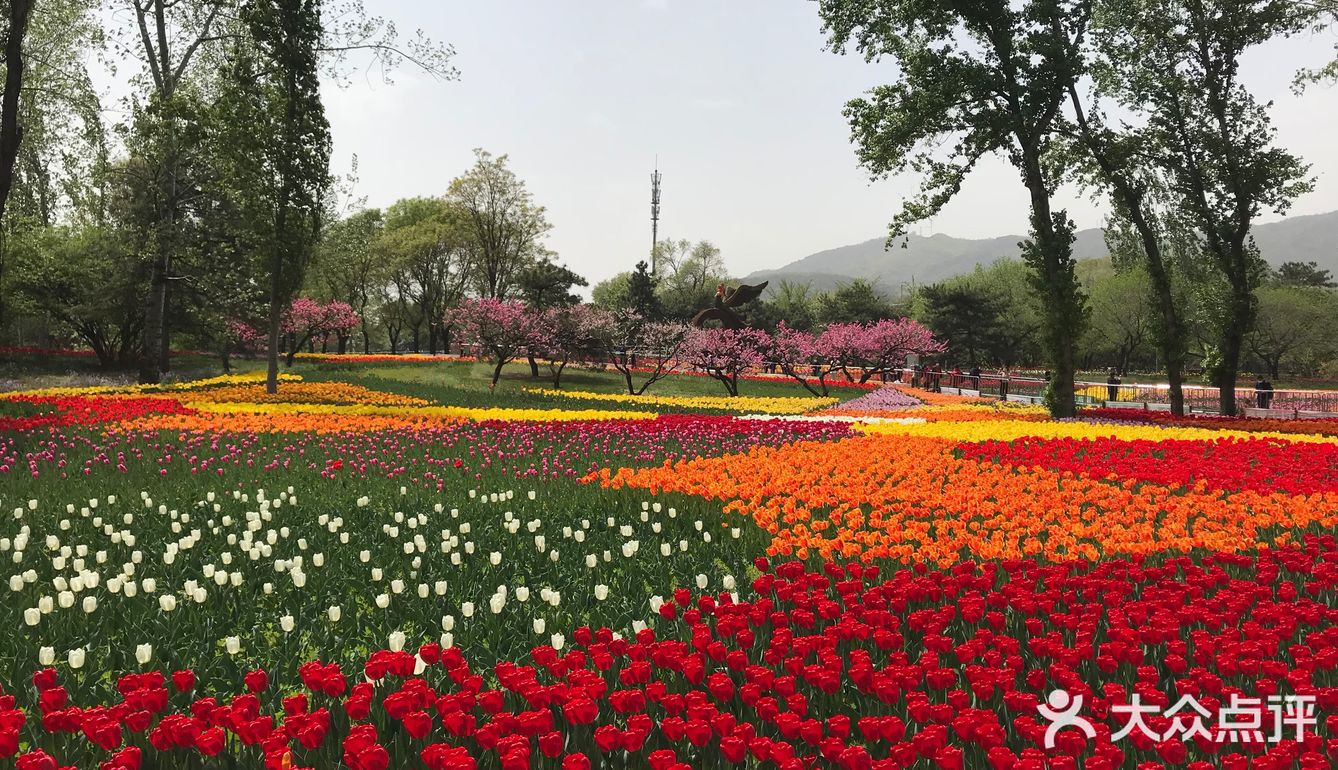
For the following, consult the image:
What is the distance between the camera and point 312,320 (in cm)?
4675

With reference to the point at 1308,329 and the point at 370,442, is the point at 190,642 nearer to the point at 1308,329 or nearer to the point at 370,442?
the point at 370,442

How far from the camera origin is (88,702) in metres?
3.33

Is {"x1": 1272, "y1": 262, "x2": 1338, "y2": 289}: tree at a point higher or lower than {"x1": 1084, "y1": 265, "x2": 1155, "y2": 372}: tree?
higher

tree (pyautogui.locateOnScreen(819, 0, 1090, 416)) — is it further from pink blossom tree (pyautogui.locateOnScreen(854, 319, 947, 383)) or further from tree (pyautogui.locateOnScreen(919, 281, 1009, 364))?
tree (pyautogui.locateOnScreen(919, 281, 1009, 364))

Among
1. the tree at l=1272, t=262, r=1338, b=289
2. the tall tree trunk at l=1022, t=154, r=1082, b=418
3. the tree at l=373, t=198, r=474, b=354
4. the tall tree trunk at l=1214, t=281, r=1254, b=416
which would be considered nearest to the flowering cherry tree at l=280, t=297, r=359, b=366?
the tree at l=373, t=198, r=474, b=354

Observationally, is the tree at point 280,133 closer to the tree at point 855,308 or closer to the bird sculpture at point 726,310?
the bird sculpture at point 726,310

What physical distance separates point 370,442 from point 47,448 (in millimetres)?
3847

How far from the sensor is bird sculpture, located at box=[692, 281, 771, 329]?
49.3 meters

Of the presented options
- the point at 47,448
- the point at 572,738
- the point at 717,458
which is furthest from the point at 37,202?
the point at 572,738

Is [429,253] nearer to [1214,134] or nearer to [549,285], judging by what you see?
[549,285]

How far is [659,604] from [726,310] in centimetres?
4723

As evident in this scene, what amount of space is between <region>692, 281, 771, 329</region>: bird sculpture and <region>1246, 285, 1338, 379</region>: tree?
3474cm

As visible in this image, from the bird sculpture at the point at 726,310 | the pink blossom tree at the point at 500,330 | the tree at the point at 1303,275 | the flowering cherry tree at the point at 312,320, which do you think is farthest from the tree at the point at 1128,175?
the tree at the point at 1303,275

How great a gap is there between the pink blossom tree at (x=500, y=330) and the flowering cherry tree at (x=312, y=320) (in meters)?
15.0
